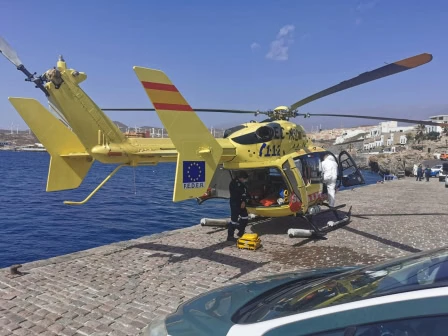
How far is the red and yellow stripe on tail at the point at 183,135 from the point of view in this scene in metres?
6.46

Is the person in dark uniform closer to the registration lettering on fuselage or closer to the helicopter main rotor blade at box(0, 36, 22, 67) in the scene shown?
the registration lettering on fuselage

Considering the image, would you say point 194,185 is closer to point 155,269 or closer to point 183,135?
point 183,135

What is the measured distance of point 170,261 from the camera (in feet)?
27.1

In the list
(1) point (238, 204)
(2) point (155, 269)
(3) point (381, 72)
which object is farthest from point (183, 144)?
(3) point (381, 72)

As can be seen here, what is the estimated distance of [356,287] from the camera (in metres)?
2.63

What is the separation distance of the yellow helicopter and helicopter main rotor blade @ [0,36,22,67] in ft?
0.05

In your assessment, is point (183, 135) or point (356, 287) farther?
point (183, 135)

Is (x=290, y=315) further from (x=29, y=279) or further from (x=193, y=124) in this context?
(x=29, y=279)

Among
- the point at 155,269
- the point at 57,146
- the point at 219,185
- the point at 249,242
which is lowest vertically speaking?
the point at 155,269

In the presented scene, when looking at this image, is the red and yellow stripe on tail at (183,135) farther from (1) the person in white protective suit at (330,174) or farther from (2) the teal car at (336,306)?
(1) the person in white protective suit at (330,174)

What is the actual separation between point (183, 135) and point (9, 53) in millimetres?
3540

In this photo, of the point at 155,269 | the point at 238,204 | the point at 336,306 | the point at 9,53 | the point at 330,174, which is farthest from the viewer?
the point at 330,174

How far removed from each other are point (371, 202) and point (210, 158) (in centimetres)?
1356

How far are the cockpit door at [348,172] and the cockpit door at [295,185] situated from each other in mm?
3096
